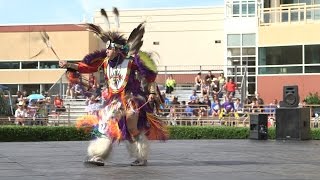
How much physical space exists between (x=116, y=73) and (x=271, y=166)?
2748 millimetres

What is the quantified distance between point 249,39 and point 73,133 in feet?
60.6

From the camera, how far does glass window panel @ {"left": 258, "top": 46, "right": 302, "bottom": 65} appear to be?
34781 millimetres

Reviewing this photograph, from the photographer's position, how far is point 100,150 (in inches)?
376

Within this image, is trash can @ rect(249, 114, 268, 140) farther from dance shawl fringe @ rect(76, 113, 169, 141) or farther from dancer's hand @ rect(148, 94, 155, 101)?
dancer's hand @ rect(148, 94, 155, 101)

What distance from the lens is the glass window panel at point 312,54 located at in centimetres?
3425

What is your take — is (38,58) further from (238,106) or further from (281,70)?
(238,106)

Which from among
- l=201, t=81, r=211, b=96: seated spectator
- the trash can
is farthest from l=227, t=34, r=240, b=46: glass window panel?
the trash can

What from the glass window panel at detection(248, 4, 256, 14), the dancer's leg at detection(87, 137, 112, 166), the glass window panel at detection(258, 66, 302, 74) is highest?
the glass window panel at detection(248, 4, 256, 14)

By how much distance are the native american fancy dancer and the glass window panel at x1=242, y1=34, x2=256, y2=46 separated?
2765cm

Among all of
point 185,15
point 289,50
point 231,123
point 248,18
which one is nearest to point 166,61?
point 185,15

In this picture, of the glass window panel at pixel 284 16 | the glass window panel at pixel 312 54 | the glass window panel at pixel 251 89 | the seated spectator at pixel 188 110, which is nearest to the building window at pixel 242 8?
the glass window panel at pixel 284 16

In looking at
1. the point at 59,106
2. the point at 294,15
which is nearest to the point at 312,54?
the point at 294,15

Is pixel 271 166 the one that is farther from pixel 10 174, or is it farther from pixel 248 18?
pixel 248 18

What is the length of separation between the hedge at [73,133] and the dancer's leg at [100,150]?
1094 cm
